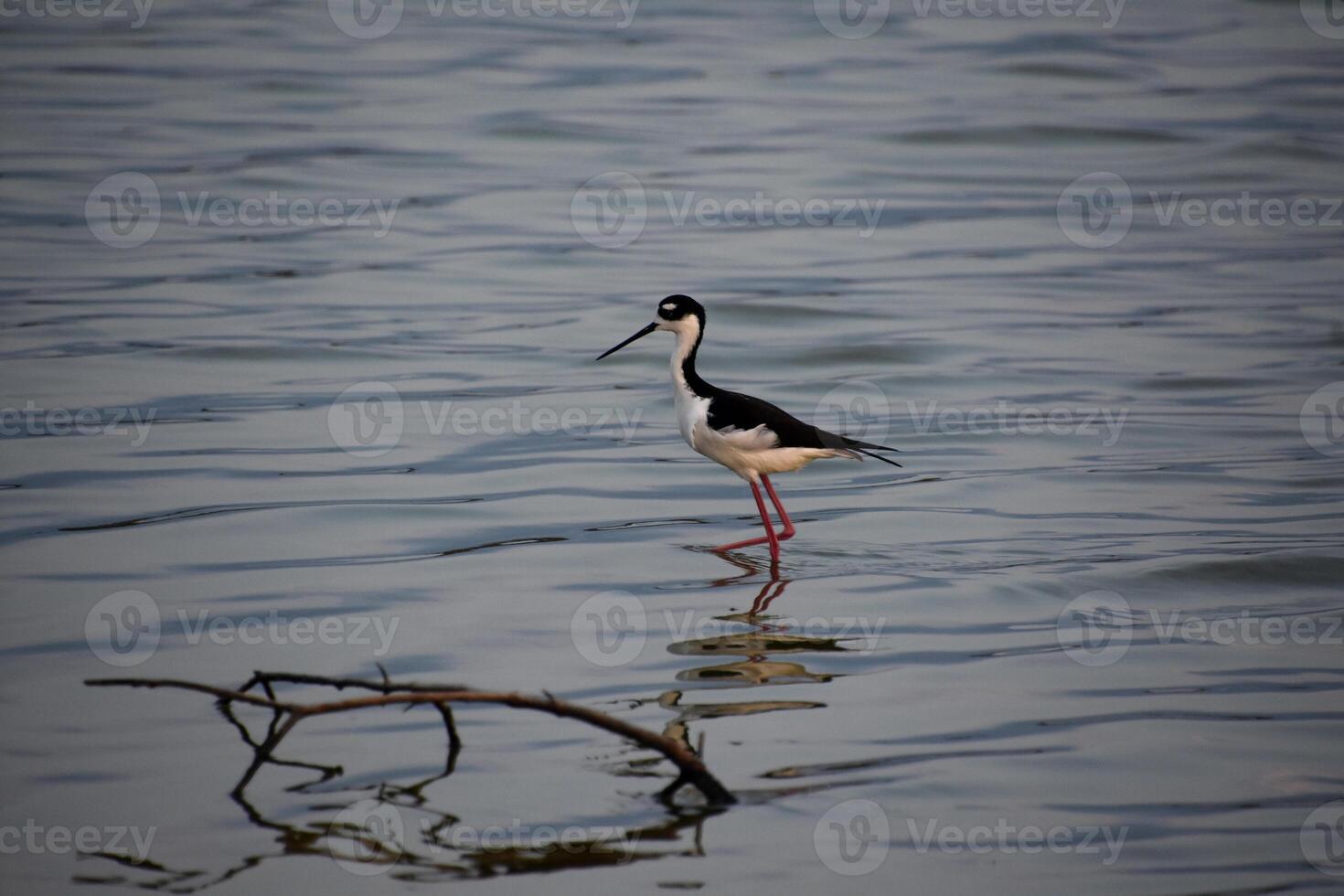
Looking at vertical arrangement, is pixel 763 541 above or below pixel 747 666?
above

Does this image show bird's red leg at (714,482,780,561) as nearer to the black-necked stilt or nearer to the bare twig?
the black-necked stilt

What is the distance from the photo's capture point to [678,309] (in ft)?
31.6

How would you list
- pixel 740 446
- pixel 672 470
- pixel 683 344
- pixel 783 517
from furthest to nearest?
pixel 672 470 < pixel 683 344 < pixel 783 517 < pixel 740 446

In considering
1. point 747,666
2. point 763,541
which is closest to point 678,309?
point 763,541

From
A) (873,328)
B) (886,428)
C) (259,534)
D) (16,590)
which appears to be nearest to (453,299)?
(873,328)

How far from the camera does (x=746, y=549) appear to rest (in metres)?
9.11

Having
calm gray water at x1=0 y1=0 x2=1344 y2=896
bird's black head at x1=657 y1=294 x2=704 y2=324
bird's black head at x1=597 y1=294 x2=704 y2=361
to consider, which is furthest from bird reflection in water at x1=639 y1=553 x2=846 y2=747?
bird's black head at x1=657 y1=294 x2=704 y2=324

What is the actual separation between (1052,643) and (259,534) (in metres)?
4.50

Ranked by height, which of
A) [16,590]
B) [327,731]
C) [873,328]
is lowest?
[327,731]

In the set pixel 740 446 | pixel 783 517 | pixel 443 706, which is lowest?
pixel 443 706

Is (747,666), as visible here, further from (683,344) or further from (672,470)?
(672,470)

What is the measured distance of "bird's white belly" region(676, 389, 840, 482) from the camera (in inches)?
353

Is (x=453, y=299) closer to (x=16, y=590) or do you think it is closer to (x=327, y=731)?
(x=16, y=590)

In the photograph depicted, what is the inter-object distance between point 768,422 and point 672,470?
2.24 m
